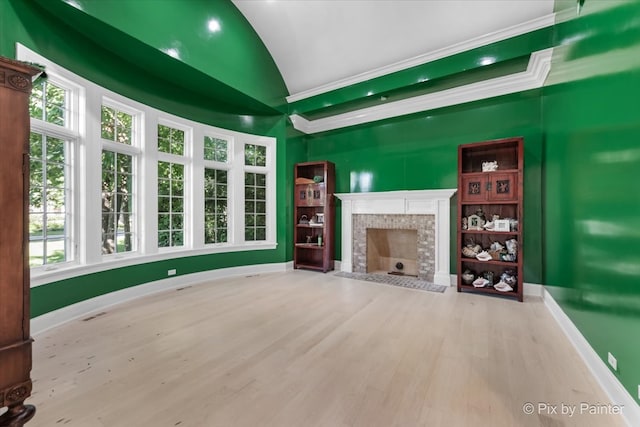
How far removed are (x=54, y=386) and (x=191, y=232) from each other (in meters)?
2.88

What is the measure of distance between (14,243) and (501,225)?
4.92 metres

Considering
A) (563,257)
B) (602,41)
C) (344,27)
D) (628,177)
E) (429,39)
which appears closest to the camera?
(628,177)

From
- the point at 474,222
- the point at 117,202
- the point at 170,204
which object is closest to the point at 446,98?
the point at 474,222

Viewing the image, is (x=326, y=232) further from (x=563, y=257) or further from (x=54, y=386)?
(x=54, y=386)

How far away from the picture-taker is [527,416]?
1.56 m

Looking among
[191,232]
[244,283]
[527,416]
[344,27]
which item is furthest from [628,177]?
[191,232]

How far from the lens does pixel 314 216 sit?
19.6 feet

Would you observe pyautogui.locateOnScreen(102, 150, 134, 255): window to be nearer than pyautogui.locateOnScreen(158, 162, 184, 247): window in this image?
Yes

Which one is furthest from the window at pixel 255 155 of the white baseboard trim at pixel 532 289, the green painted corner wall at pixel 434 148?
the white baseboard trim at pixel 532 289

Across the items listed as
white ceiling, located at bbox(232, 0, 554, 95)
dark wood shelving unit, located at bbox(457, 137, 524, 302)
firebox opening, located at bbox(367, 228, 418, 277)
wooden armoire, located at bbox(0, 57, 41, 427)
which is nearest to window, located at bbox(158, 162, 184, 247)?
white ceiling, located at bbox(232, 0, 554, 95)

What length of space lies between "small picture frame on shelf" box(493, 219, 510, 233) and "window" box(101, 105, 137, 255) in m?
5.43

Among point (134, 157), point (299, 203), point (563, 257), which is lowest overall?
point (563, 257)

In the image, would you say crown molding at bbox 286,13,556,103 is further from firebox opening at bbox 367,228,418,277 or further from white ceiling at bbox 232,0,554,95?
firebox opening at bbox 367,228,418,277

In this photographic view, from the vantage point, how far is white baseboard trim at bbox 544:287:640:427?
1.51 metres
